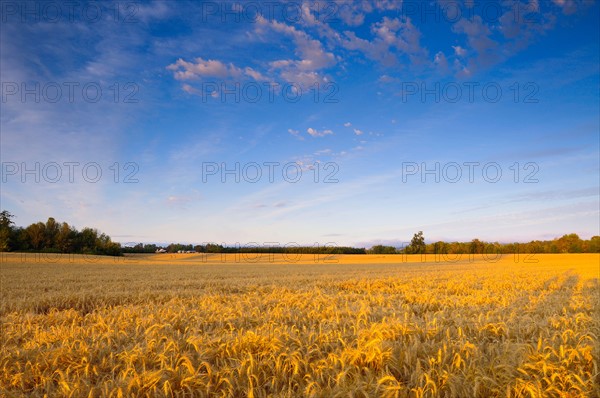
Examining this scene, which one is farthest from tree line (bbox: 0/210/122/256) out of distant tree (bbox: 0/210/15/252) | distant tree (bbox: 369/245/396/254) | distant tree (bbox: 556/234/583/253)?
distant tree (bbox: 556/234/583/253)

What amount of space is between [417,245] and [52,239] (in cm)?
9208

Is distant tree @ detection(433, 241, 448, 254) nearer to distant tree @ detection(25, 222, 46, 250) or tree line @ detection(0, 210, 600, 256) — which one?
tree line @ detection(0, 210, 600, 256)

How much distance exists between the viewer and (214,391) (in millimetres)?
3740

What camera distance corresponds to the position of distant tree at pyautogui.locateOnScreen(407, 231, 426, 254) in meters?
97.5

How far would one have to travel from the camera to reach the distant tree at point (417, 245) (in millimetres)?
97506

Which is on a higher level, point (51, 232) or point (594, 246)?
point (51, 232)

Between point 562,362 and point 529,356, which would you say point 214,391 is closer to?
point 529,356

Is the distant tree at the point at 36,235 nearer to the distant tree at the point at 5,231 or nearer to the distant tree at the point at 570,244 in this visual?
the distant tree at the point at 5,231

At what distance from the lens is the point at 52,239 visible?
84875 mm

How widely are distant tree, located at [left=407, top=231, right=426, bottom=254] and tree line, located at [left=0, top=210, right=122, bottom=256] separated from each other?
78.1 metres

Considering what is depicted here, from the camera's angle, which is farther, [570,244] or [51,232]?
[570,244]

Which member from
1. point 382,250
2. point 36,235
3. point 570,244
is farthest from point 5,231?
point 570,244

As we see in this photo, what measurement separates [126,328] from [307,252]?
9043cm

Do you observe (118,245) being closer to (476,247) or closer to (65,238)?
(65,238)
